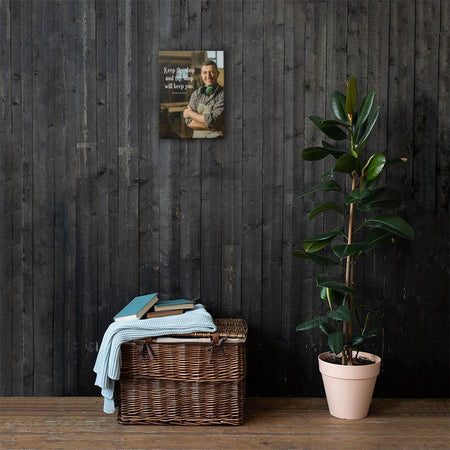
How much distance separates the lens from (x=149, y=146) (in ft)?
9.07

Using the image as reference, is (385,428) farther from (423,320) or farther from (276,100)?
(276,100)

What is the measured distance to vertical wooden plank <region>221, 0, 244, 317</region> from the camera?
2736mm

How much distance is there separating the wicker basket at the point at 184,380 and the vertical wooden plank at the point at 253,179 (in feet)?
1.20

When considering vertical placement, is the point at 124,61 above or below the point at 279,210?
above

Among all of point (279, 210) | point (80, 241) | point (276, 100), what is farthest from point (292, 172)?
point (80, 241)

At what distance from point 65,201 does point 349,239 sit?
1437mm

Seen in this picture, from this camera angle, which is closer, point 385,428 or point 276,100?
point 385,428

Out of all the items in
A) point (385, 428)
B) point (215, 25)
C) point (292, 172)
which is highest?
point (215, 25)

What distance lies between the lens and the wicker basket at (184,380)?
240cm

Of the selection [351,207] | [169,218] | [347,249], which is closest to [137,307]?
[169,218]

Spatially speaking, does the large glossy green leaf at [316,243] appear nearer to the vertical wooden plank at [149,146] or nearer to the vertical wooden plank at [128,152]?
the vertical wooden plank at [149,146]

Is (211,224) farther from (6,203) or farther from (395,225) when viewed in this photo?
(6,203)

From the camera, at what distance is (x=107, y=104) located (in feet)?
9.04

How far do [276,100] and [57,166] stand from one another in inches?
46.2
